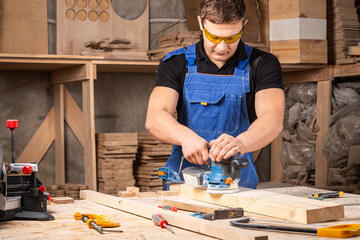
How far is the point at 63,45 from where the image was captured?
291 inches

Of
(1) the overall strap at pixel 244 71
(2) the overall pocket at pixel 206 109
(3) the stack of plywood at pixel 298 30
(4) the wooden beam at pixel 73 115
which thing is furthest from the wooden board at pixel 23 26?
(1) the overall strap at pixel 244 71

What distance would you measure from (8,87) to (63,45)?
0.90m

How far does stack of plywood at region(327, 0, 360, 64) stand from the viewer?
7.01 metres

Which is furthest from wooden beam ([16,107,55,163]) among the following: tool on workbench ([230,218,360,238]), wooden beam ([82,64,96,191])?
tool on workbench ([230,218,360,238])

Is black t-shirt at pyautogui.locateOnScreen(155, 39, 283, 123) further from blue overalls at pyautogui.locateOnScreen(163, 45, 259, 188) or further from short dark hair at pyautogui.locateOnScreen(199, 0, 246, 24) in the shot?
short dark hair at pyautogui.locateOnScreen(199, 0, 246, 24)

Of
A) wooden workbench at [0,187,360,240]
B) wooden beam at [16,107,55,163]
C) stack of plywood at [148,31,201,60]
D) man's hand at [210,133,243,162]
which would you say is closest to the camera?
wooden workbench at [0,187,360,240]

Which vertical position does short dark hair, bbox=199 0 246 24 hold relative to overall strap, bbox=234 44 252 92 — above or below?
above

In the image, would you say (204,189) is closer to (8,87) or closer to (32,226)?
(32,226)

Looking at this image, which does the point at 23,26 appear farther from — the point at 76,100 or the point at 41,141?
the point at 41,141

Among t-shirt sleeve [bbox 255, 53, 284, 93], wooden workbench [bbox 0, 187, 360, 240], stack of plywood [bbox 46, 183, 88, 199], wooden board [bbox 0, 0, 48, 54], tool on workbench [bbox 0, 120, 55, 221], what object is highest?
wooden board [bbox 0, 0, 48, 54]

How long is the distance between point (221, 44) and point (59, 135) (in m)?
4.73

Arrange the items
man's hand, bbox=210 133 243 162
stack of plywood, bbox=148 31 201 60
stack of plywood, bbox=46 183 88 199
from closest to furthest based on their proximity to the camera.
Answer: man's hand, bbox=210 133 243 162, stack of plywood, bbox=46 183 88 199, stack of plywood, bbox=148 31 201 60

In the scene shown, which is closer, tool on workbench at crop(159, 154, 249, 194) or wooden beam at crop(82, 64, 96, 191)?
tool on workbench at crop(159, 154, 249, 194)

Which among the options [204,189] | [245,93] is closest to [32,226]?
[204,189]
